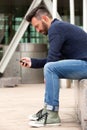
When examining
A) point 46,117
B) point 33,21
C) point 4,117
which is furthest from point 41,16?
point 4,117

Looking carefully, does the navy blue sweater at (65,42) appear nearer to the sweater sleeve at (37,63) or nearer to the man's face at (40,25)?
the man's face at (40,25)

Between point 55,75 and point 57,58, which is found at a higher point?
point 57,58

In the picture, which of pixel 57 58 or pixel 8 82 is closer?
pixel 57 58

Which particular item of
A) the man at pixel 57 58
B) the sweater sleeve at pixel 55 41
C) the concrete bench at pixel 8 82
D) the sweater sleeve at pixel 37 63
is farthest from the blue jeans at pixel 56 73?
the concrete bench at pixel 8 82

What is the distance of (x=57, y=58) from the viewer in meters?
4.21

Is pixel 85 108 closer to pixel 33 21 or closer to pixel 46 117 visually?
pixel 46 117

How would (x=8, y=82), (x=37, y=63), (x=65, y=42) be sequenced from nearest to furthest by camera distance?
1. (x=65, y=42)
2. (x=37, y=63)
3. (x=8, y=82)

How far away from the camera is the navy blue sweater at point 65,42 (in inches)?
163

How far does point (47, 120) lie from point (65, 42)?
2.86 ft

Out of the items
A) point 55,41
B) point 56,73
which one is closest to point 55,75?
point 56,73

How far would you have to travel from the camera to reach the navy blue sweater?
13.6 feet

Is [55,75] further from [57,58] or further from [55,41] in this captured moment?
[55,41]

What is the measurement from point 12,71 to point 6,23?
3695 mm

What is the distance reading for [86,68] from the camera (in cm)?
420
